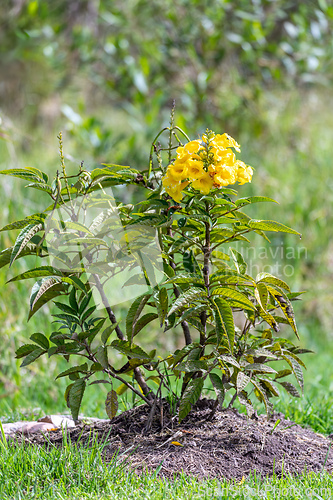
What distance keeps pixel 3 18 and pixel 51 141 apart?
1.55 metres

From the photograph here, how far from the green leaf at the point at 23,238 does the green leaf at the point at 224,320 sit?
1.88 feet

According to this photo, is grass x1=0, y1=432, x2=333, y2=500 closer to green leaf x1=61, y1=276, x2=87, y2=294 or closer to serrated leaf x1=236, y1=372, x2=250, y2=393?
serrated leaf x1=236, y1=372, x2=250, y2=393

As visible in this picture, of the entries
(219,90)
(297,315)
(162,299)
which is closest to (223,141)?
(162,299)

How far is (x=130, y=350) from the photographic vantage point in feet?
5.33

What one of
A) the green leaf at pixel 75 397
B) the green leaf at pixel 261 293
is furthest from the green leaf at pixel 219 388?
the green leaf at pixel 75 397

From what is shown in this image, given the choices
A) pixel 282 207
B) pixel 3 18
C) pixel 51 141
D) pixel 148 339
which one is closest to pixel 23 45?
pixel 3 18

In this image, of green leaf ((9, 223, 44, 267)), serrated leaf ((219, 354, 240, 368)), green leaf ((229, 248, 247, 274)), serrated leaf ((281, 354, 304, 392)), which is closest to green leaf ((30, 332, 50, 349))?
green leaf ((9, 223, 44, 267))

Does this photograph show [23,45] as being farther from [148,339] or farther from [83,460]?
[83,460]

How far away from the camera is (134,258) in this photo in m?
1.61

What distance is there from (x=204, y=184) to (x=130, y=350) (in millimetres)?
600

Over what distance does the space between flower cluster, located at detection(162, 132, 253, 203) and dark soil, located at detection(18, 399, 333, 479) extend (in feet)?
2.71

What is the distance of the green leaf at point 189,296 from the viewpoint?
1.39 meters

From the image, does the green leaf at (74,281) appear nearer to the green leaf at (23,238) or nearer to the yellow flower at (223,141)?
the green leaf at (23,238)

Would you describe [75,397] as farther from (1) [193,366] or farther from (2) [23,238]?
(2) [23,238]
